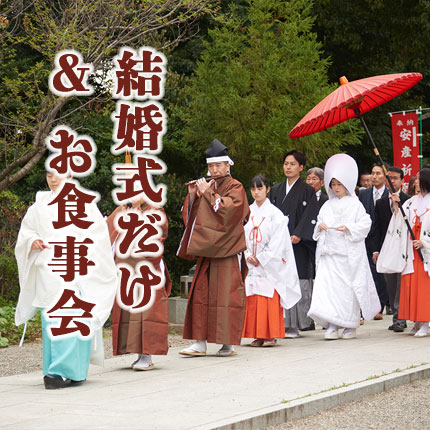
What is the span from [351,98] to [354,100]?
0.17 m

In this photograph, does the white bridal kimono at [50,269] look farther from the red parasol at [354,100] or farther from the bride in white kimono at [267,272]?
the red parasol at [354,100]

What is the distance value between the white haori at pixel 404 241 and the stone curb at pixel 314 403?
2652mm

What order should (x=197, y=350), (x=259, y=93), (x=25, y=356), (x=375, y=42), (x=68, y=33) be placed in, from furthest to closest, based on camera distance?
(x=375, y=42) < (x=259, y=93) < (x=68, y=33) < (x=25, y=356) < (x=197, y=350)

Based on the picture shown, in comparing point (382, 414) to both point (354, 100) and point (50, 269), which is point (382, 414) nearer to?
point (50, 269)

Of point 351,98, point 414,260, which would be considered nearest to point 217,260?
point 351,98

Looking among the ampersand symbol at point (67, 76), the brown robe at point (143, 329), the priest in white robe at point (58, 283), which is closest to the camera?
the priest in white robe at point (58, 283)

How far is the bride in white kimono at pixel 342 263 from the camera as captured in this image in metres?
9.52

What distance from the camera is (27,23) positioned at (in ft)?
39.8

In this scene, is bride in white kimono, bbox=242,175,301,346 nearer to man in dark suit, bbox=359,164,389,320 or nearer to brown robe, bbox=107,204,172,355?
brown robe, bbox=107,204,172,355

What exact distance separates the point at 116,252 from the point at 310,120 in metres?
2.91

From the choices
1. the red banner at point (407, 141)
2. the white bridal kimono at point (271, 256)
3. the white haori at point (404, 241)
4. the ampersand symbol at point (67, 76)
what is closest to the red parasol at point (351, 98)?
the white bridal kimono at point (271, 256)

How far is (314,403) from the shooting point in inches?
234

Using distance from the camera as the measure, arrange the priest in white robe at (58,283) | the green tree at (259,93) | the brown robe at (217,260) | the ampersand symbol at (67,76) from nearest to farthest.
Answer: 1. the priest in white robe at (58,283)
2. the brown robe at (217,260)
3. the ampersand symbol at (67,76)
4. the green tree at (259,93)

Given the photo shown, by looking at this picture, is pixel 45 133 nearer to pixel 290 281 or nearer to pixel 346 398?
pixel 290 281
